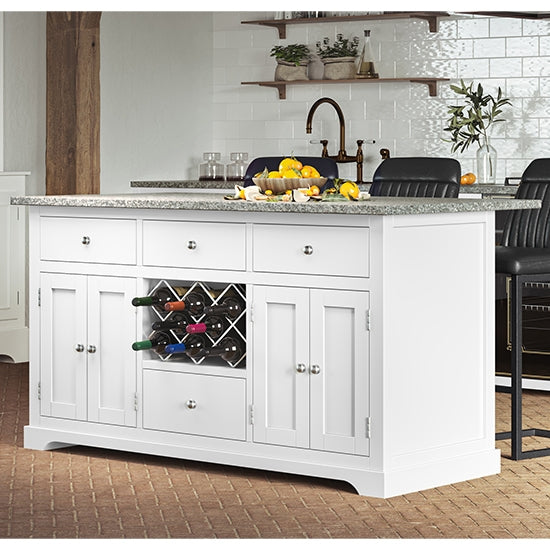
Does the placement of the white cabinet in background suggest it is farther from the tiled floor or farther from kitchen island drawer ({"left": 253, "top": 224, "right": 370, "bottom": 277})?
kitchen island drawer ({"left": 253, "top": 224, "right": 370, "bottom": 277})

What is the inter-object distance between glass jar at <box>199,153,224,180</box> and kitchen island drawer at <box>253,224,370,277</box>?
3413 millimetres

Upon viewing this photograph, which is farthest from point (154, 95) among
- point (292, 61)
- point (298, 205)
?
point (298, 205)

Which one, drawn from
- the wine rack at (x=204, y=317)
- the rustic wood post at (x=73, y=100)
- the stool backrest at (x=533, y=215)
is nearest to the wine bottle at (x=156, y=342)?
the wine rack at (x=204, y=317)

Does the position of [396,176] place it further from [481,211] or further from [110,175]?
[110,175]

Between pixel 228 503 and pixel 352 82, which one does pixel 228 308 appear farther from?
pixel 352 82

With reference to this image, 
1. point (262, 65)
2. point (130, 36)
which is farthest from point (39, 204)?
point (262, 65)

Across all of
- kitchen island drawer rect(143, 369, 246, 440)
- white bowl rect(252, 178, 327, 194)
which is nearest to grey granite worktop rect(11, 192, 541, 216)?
white bowl rect(252, 178, 327, 194)

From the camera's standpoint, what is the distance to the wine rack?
176 inches

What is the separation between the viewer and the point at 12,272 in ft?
23.0

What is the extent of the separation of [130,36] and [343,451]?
4.12 m

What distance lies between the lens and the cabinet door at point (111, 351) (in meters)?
4.65

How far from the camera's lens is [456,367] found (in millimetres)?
4336

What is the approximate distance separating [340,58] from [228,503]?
13.6ft

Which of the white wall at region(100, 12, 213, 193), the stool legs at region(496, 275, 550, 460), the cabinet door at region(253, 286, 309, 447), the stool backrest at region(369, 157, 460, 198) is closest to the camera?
the cabinet door at region(253, 286, 309, 447)
